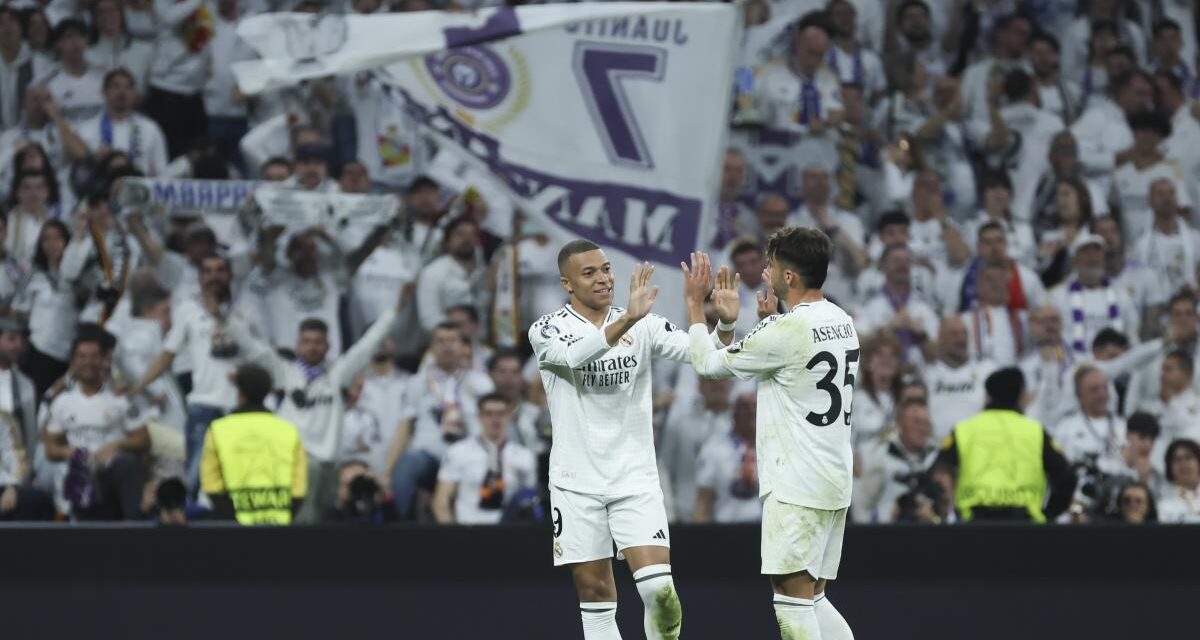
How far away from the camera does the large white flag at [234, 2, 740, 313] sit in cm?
1150

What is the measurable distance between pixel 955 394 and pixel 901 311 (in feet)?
2.78

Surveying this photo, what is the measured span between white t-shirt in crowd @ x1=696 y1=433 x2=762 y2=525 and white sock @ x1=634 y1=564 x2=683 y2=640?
3.99 metres

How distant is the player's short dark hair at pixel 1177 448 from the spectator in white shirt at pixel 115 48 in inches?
343

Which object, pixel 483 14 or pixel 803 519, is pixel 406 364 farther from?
pixel 803 519

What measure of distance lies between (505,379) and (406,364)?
1068 mm

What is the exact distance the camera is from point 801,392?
24.9 ft

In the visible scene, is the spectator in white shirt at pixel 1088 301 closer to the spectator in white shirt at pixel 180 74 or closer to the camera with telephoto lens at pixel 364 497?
the camera with telephoto lens at pixel 364 497

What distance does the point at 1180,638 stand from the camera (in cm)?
967

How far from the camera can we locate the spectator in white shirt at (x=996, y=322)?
12922 millimetres

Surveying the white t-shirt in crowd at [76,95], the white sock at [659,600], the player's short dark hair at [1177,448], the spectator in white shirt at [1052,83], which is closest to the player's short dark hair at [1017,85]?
the spectator in white shirt at [1052,83]

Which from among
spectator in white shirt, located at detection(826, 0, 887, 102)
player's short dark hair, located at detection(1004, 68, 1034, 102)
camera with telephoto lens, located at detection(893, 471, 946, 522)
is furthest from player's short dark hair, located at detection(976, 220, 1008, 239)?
camera with telephoto lens, located at detection(893, 471, 946, 522)

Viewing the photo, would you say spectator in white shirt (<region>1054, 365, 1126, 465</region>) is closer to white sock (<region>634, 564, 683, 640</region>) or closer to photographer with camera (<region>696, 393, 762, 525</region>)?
photographer with camera (<region>696, 393, 762, 525</region>)

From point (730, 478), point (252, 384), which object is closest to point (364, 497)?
point (252, 384)

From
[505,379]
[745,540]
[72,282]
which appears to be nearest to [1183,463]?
[745,540]
